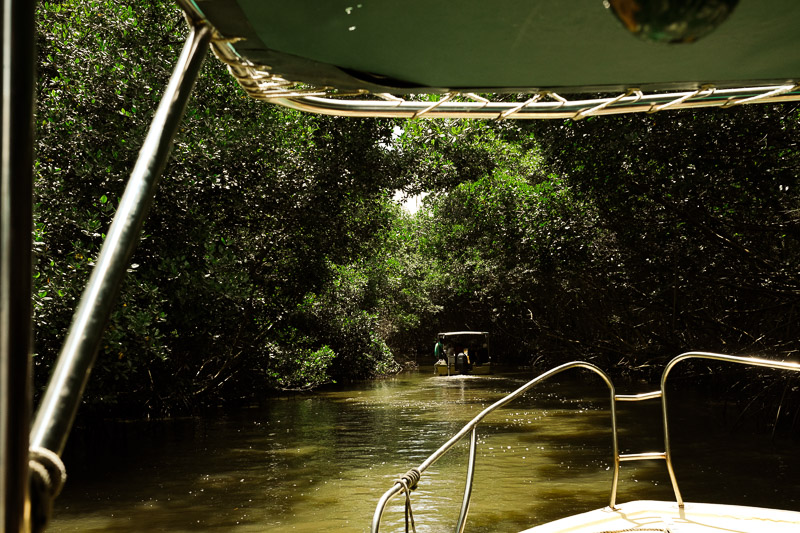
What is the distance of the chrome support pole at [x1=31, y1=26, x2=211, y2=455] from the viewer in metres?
0.85

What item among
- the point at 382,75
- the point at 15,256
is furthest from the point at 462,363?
the point at 15,256

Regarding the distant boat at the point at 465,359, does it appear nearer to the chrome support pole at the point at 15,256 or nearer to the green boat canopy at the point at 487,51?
the green boat canopy at the point at 487,51

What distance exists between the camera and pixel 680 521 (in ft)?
10.4

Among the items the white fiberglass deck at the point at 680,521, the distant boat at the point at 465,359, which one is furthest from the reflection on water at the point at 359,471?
the distant boat at the point at 465,359

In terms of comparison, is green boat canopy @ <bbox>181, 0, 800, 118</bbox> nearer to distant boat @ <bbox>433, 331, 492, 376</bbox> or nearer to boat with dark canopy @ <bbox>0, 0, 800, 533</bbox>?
boat with dark canopy @ <bbox>0, 0, 800, 533</bbox>

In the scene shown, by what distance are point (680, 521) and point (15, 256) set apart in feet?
10.6

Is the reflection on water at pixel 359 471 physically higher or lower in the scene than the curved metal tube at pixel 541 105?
lower

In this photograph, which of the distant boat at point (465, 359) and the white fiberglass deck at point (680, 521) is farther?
the distant boat at point (465, 359)

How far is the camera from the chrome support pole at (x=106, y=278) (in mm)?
852

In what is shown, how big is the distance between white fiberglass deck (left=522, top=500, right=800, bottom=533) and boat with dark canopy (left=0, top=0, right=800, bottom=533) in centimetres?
1

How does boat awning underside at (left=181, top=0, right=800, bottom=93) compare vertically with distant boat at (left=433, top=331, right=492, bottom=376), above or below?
above

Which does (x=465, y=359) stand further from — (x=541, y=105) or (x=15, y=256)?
(x=15, y=256)

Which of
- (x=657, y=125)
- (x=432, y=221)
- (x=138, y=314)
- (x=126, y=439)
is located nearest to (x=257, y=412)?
(x=126, y=439)

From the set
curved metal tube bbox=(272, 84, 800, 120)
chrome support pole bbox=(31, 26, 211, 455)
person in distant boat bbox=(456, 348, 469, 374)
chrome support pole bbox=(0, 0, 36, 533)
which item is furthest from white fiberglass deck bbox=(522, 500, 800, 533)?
person in distant boat bbox=(456, 348, 469, 374)
